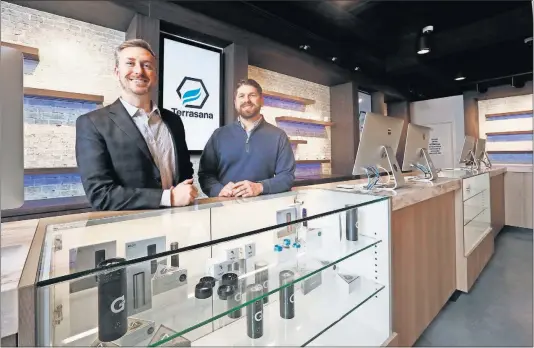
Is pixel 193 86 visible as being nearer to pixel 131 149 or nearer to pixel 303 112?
pixel 131 149

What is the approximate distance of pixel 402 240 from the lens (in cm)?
164

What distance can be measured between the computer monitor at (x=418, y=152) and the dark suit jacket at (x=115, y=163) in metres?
2.21

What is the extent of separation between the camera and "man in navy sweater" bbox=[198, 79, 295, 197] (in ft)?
6.62

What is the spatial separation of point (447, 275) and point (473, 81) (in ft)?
15.8

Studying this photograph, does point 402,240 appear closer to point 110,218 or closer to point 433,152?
point 110,218

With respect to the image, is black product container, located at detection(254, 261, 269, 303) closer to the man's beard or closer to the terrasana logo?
the man's beard

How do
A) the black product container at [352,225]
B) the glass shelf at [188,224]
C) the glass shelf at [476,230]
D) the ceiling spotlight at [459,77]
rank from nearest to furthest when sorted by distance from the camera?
the glass shelf at [188,224], the black product container at [352,225], the glass shelf at [476,230], the ceiling spotlight at [459,77]

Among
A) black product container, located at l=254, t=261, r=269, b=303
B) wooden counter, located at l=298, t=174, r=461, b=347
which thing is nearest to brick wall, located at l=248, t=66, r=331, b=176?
wooden counter, located at l=298, t=174, r=461, b=347

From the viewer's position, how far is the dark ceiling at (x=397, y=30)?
3188 millimetres

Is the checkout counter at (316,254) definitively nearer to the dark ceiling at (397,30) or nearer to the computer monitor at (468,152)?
the computer monitor at (468,152)


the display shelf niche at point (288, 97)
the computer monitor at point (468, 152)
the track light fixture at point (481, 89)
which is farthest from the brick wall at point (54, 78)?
the track light fixture at point (481, 89)

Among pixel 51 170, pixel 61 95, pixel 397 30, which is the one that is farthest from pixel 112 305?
pixel 397 30

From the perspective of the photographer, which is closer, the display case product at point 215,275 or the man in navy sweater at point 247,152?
the display case product at point 215,275

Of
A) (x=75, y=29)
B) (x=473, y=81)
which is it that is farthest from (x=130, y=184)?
(x=473, y=81)
